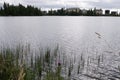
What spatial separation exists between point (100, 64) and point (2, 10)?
167773mm

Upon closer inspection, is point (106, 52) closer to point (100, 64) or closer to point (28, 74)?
point (100, 64)

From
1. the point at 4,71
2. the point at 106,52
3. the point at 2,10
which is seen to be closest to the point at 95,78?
the point at 4,71

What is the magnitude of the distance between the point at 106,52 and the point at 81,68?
8889 mm

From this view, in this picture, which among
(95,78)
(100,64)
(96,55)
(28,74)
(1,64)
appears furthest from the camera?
(96,55)

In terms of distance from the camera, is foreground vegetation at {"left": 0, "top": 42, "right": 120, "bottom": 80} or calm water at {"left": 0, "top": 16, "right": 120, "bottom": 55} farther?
calm water at {"left": 0, "top": 16, "right": 120, "bottom": 55}

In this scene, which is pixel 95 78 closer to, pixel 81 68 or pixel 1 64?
pixel 81 68

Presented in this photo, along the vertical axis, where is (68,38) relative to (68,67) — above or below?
below

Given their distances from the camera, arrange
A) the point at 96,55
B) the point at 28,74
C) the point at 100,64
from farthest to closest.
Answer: the point at 96,55, the point at 100,64, the point at 28,74

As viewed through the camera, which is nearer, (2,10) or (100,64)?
(100,64)

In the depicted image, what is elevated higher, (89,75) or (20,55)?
(20,55)

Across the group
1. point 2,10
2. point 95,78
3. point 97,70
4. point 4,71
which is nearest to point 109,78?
point 95,78

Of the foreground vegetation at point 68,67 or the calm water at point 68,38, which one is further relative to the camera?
the calm water at point 68,38

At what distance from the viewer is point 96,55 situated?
26203 mm

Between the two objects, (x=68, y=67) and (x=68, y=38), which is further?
(x=68, y=38)
